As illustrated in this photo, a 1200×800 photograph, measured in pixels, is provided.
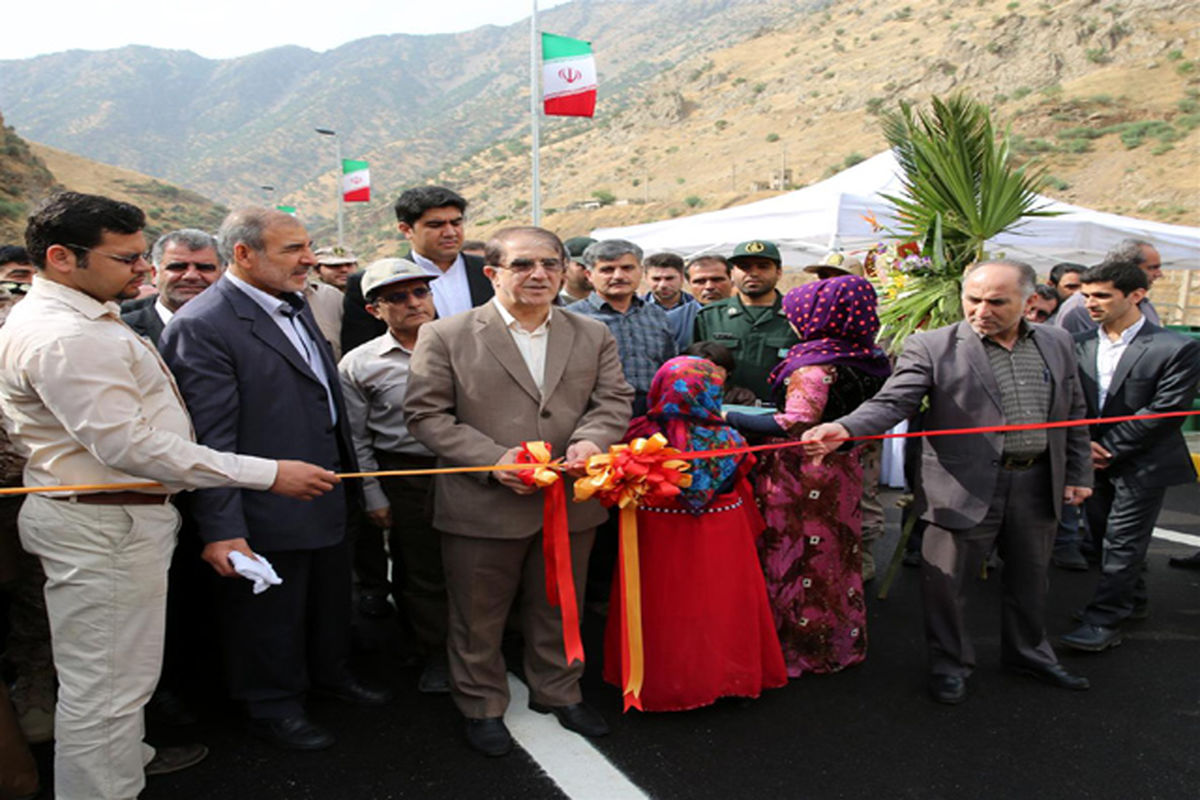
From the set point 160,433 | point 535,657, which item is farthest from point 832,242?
point 160,433

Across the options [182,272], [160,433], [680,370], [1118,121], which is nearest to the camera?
[160,433]

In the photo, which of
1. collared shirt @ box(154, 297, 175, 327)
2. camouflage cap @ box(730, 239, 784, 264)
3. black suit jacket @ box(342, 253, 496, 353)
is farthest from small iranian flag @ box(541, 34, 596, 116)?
collared shirt @ box(154, 297, 175, 327)

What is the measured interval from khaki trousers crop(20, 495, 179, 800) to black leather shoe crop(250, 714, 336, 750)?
0.66m

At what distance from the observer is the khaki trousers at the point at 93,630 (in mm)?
2600

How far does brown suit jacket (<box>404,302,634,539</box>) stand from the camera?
10.7 feet

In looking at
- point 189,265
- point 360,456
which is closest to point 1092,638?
point 360,456

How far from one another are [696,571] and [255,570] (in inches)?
66.8

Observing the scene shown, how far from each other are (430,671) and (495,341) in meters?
1.65

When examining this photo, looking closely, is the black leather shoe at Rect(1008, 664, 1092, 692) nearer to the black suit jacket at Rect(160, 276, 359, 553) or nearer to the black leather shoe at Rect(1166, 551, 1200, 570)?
the black leather shoe at Rect(1166, 551, 1200, 570)

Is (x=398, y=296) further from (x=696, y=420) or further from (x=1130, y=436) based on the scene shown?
(x=1130, y=436)

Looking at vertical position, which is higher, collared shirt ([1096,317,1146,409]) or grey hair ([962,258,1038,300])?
grey hair ([962,258,1038,300])

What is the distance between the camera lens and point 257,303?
127 inches

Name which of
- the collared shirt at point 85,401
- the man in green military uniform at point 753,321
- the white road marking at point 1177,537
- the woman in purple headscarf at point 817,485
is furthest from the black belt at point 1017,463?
the white road marking at point 1177,537

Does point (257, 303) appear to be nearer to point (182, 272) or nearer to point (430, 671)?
point (182, 272)
